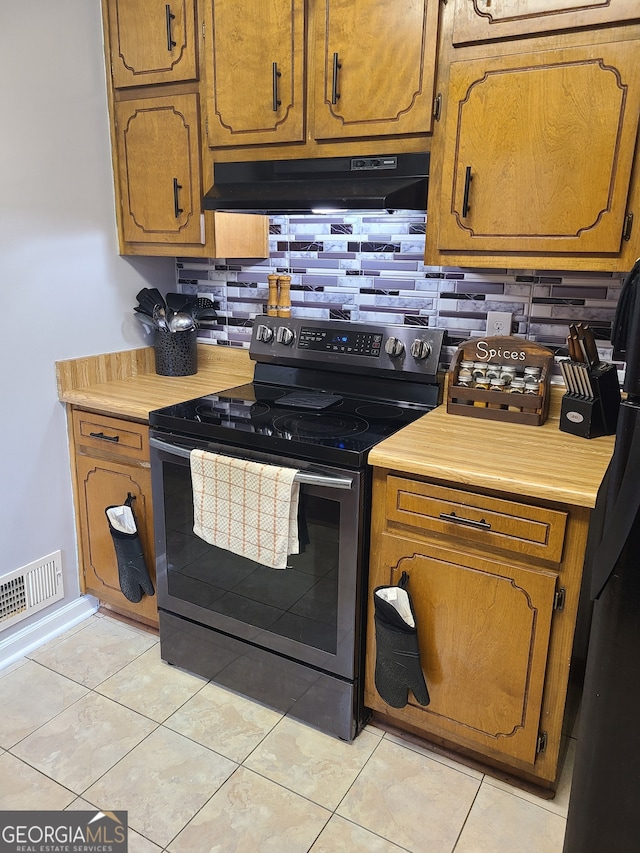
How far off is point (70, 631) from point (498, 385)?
181cm

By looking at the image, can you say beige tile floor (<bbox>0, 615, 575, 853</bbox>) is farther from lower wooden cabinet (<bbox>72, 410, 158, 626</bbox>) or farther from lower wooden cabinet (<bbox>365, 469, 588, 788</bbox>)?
lower wooden cabinet (<bbox>72, 410, 158, 626</bbox>)

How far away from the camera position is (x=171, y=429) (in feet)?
6.11

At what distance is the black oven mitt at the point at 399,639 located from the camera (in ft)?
5.22

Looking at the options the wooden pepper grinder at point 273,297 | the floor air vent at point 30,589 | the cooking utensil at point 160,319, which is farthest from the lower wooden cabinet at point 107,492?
the wooden pepper grinder at point 273,297

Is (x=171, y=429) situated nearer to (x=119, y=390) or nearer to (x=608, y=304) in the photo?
(x=119, y=390)

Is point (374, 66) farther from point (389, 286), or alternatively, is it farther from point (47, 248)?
point (47, 248)

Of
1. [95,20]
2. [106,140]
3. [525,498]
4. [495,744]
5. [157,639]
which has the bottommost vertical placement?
[157,639]

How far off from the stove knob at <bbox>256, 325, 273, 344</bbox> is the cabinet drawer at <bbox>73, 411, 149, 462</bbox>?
569 mm

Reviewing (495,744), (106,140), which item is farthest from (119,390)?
(495,744)

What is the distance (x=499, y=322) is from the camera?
6.49 ft

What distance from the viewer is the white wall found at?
192 cm

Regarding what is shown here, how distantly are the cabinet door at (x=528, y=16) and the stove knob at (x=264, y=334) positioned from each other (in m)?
1.10

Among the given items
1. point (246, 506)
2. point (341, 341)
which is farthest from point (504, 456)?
point (341, 341)

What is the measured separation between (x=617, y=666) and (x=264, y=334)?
1601mm
